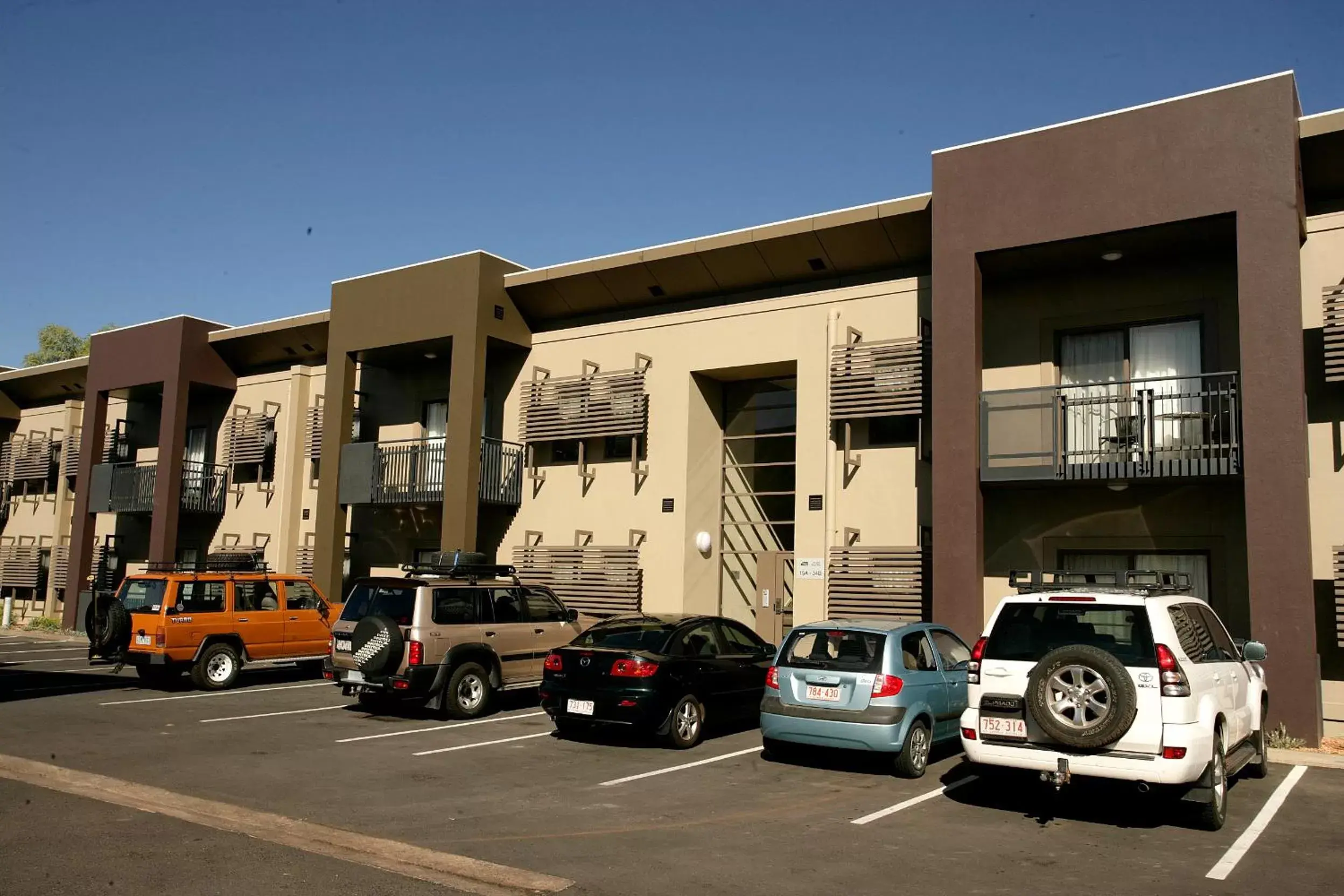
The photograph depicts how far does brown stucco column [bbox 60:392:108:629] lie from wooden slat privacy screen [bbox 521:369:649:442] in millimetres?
14931

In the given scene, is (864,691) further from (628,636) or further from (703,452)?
(703,452)

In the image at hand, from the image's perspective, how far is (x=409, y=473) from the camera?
2250 cm

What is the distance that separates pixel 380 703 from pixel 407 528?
30.2 feet

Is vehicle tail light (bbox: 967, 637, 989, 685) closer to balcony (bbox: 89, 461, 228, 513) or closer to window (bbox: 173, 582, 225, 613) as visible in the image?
window (bbox: 173, 582, 225, 613)

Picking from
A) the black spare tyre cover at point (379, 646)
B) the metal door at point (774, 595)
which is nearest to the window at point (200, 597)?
the black spare tyre cover at point (379, 646)

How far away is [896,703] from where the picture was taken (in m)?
9.94

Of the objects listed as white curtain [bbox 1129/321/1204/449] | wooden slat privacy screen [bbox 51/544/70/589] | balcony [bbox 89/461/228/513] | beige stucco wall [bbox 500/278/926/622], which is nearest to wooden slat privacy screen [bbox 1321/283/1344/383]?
white curtain [bbox 1129/321/1204/449]

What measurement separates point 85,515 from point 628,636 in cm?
2299

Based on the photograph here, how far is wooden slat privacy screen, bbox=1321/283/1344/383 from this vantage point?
13.0 m

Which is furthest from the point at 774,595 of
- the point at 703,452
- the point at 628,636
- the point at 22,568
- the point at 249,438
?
the point at 22,568

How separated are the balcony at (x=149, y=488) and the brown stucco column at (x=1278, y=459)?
2403 cm

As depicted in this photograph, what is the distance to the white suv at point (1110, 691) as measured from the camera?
761 cm

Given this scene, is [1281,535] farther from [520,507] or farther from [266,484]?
[266,484]

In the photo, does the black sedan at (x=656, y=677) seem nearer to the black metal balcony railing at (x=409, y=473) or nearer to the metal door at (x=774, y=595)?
the metal door at (x=774, y=595)
